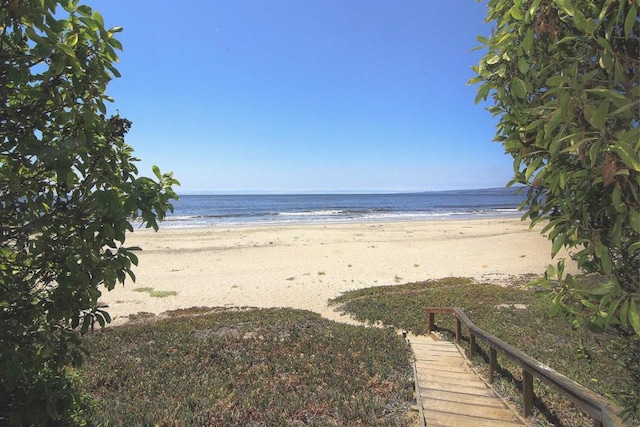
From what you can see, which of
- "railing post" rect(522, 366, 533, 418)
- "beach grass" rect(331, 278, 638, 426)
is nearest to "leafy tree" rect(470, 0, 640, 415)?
"beach grass" rect(331, 278, 638, 426)

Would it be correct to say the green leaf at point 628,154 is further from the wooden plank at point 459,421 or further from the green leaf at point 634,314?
the wooden plank at point 459,421

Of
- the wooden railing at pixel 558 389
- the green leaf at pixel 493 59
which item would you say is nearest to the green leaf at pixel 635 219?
the green leaf at pixel 493 59

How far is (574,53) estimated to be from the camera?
175 centimetres

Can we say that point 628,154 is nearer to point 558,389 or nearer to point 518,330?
point 558,389

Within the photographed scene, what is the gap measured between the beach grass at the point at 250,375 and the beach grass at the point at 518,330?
1.92 metres

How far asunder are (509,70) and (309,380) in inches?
212

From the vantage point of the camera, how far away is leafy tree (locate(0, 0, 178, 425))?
79.4 inches

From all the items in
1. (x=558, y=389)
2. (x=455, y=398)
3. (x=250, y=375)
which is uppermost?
(x=558, y=389)

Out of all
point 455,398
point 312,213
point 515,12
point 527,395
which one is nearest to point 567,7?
point 515,12

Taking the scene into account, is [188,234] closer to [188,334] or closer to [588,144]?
[188,334]

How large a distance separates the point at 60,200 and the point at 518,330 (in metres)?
10.00

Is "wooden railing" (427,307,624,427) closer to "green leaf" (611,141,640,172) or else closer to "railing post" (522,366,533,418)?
"railing post" (522,366,533,418)

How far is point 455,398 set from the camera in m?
5.19

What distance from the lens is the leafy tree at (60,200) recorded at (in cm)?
202
